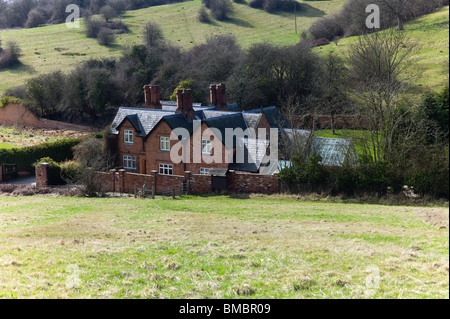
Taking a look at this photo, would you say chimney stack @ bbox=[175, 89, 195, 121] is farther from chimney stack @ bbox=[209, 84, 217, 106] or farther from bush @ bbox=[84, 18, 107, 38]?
bush @ bbox=[84, 18, 107, 38]

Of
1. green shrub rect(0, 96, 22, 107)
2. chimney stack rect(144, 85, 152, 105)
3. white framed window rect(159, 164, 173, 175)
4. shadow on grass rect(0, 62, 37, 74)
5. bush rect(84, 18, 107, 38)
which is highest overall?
bush rect(84, 18, 107, 38)

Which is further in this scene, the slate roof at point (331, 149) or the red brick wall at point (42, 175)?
the red brick wall at point (42, 175)

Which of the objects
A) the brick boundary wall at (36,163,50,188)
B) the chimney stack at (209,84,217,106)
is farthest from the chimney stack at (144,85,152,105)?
the brick boundary wall at (36,163,50,188)

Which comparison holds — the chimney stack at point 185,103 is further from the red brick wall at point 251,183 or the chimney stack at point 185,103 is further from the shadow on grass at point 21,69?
the shadow on grass at point 21,69

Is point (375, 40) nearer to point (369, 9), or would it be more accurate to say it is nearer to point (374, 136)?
point (369, 9)

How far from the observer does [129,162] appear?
4169 centimetres

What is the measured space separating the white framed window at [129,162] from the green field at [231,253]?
59.4ft

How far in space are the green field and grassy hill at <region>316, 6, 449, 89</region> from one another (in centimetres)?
190

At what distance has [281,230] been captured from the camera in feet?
54.7

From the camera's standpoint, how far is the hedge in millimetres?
41750

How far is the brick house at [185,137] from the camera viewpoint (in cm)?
3606

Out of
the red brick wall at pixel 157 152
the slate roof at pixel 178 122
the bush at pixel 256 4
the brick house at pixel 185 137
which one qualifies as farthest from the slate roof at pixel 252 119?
the bush at pixel 256 4

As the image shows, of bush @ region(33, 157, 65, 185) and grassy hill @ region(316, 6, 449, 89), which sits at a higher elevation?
grassy hill @ region(316, 6, 449, 89)

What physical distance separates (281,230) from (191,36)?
7805 centimetres
